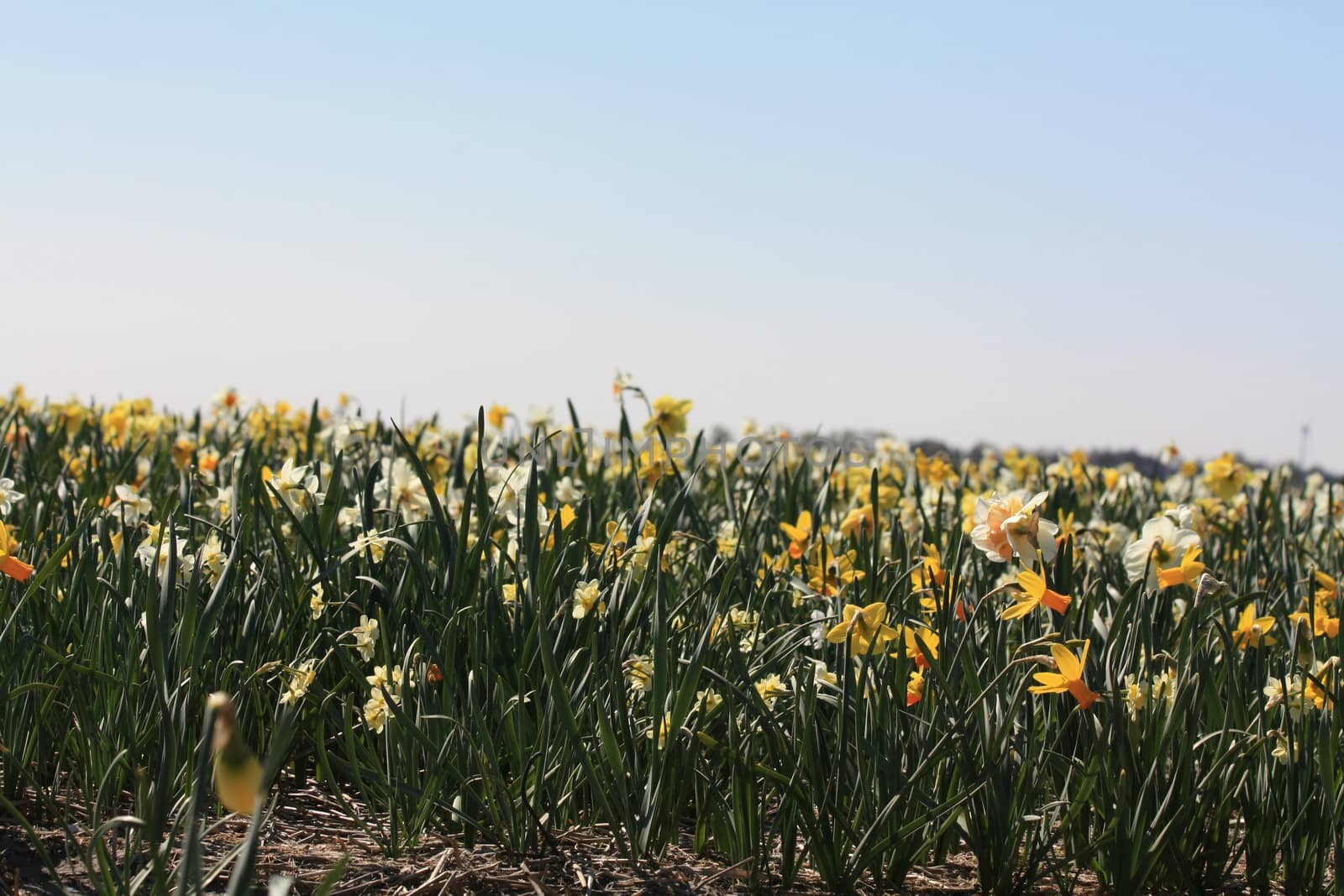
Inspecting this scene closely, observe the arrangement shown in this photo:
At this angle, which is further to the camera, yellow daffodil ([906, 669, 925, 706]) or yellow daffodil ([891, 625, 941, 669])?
yellow daffodil ([906, 669, 925, 706])

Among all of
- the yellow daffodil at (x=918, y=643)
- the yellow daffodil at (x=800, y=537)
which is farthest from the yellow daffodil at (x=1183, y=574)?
the yellow daffodil at (x=800, y=537)

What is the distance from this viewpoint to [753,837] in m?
2.13

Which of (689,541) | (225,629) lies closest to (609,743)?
(225,629)

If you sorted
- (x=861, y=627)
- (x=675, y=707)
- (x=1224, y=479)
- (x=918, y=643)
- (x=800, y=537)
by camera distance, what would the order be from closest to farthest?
(x=675, y=707), (x=861, y=627), (x=918, y=643), (x=800, y=537), (x=1224, y=479)

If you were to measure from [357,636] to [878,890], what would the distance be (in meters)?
1.14

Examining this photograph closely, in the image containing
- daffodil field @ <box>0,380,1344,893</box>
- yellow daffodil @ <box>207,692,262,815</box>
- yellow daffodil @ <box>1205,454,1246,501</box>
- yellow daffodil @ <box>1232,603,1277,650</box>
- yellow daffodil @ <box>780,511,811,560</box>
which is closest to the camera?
yellow daffodil @ <box>207,692,262,815</box>

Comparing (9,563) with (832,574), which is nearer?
(9,563)

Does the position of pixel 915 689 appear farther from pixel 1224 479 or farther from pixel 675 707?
pixel 1224 479

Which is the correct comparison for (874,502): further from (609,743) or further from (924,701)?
(609,743)

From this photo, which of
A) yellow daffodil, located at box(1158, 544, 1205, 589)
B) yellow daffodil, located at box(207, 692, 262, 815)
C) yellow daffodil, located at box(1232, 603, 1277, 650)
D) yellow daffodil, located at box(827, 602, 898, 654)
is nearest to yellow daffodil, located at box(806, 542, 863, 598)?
yellow daffodil, located at box(827, 602, 898, 654)

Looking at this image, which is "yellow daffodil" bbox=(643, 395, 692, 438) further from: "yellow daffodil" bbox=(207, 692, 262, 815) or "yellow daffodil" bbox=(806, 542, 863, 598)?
"yellow daffodil" bbox=(207, 692, 262, 815)

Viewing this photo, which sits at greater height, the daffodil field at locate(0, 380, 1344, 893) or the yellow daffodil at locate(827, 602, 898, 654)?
the yellow daffodil at locate(827, 602, 898, 654)

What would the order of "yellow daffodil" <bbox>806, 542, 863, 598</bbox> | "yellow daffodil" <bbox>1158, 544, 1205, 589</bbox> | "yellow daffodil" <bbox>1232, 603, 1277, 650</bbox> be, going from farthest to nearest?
"yellow daffodil" <bbox>806, 542, 863, 598</bbox>
"yellow daffodil" <bbox>1232, 603, 1277, 650</bbox>
"yellow daffodil" <bbox>1158, 544, 1205, 589</bbox>

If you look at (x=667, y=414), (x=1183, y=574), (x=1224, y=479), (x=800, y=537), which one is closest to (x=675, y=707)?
(x=1183, y=574)
